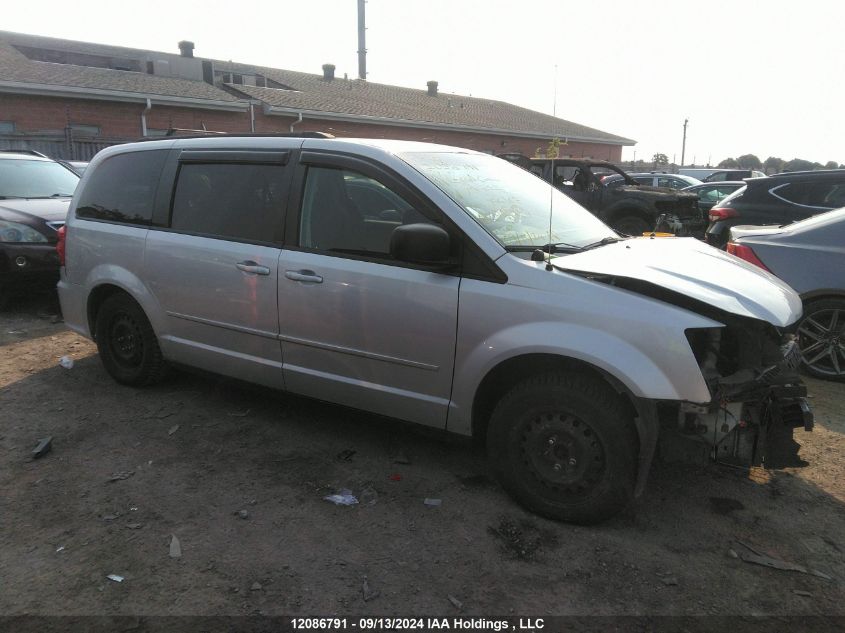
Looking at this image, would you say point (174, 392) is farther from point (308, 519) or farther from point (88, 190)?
point (308, 519)

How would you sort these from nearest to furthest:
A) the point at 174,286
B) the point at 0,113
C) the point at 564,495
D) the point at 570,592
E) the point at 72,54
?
the point at 570,592, the point at 564,495, the point at 174,286, the point at 0,113, the point at 72,54

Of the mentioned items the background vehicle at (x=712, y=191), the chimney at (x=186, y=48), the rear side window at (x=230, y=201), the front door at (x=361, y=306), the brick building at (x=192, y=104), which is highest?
the chimney at (x=186, y=48)

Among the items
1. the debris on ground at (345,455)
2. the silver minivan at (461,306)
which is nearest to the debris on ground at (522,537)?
the silver minivan at (461,306)

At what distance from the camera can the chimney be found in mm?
27328

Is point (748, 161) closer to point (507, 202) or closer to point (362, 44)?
point (362, 44)

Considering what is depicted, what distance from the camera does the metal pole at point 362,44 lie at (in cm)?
3600

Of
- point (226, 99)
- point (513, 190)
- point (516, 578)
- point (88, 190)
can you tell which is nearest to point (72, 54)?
point (226, 99)

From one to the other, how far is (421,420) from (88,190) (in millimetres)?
3401

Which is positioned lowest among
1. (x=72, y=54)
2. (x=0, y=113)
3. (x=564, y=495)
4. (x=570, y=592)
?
(x=570, y=592)

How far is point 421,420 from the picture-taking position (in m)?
3.37

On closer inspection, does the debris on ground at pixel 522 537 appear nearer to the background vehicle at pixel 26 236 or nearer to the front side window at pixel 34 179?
the background vehicle at pixel 26 236

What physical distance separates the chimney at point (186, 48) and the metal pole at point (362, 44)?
1113 centimetres

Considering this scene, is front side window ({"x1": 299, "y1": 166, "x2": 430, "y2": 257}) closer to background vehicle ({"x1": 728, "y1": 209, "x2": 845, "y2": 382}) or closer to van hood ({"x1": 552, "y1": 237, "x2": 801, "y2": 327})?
van hood ({"x1": 552, "y1": 237, "x2": 801, "y2": 327})

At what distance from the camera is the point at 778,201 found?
707cm
